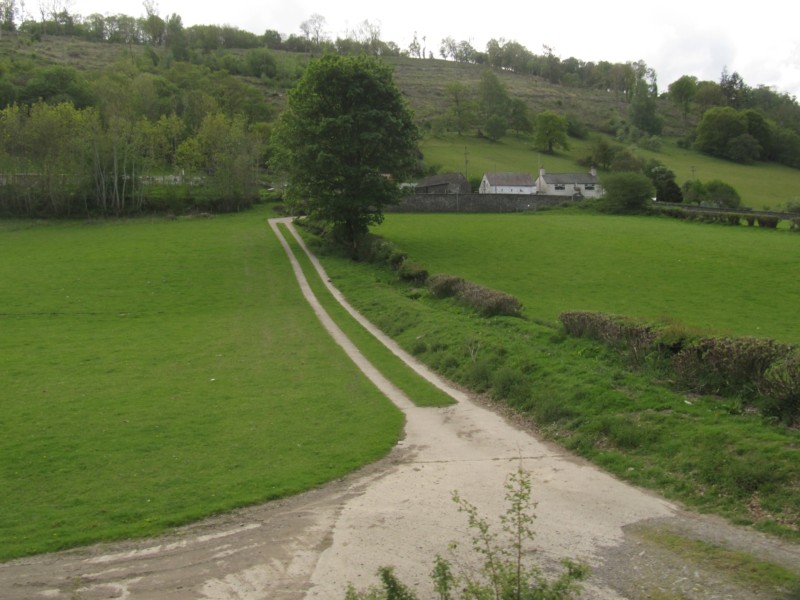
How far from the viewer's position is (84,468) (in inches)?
587

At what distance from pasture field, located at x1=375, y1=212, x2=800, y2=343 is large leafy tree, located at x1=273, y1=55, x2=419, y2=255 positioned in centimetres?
698

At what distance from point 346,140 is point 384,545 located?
4630cm

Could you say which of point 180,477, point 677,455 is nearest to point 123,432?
point 180,477

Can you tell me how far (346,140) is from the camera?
2121 inches

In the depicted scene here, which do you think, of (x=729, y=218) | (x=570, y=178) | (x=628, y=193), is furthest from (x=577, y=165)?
(x=729, y=218)

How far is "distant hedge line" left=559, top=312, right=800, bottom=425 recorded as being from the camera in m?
14.3

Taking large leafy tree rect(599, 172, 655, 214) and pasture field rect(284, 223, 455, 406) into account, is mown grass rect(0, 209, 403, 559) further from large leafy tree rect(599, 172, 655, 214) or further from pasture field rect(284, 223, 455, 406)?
large leafy tree rect(599, 172, 655, 214)

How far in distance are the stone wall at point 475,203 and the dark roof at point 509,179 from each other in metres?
20.6

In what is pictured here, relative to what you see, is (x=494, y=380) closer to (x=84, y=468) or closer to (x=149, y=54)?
(x=84, y=468)

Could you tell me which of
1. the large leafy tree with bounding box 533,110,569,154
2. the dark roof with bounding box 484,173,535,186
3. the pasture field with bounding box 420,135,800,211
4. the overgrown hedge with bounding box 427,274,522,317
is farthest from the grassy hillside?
the overgrown hedge with bounding box 427,274,522,317

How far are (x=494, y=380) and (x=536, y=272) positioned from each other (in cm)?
2971

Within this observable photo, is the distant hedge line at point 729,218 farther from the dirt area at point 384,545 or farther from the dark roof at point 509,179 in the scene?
the dirt area at point 384,545

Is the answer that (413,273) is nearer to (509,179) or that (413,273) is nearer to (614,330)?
(614,330)

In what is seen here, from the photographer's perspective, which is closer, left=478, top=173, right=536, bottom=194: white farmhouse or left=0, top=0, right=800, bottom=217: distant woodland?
left=0, top=0, right=800, bottom=217: distant woodland
